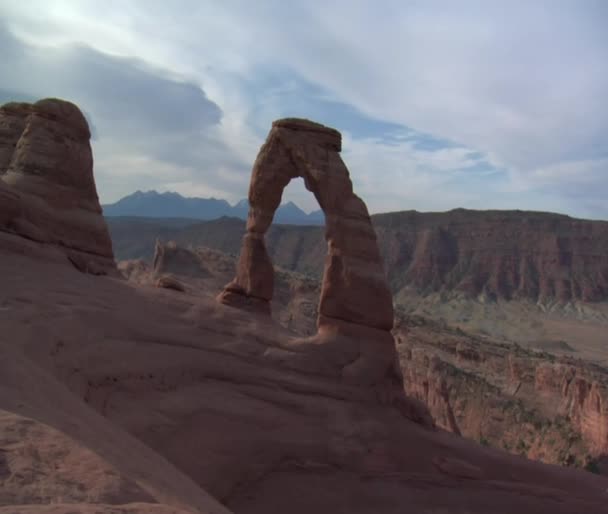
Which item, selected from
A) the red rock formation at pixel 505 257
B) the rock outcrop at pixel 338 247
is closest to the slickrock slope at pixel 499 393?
the rock outcrop at pixel 338 247

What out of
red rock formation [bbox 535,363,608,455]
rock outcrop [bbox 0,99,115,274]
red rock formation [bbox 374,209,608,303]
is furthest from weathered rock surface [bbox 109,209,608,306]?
rock outcrop [bbox 0,99,115,274]

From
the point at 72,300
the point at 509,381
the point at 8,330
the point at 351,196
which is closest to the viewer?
the point at 8,330

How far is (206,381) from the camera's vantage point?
10.1 metres

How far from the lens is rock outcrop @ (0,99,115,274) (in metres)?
12.8

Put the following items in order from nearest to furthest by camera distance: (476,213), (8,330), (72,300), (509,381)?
(8,330) → (72,300) → (509,381) → (476,213)

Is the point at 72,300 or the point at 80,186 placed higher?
the point at 80,186

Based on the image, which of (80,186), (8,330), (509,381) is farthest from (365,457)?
(509,381)

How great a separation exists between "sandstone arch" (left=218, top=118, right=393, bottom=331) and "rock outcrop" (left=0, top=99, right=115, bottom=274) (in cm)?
380

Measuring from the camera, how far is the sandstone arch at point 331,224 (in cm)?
1272

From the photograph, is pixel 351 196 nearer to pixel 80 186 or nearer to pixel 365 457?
pixel 365 457

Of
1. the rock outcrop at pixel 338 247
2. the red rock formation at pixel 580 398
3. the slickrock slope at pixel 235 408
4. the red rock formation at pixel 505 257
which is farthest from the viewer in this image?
the red rock formation at pixel 505 257

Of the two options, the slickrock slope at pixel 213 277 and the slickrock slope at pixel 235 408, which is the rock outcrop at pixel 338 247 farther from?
the slickrock slope at pixel 213 277

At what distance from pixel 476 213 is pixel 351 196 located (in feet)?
292

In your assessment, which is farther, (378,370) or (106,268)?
(106,268)
